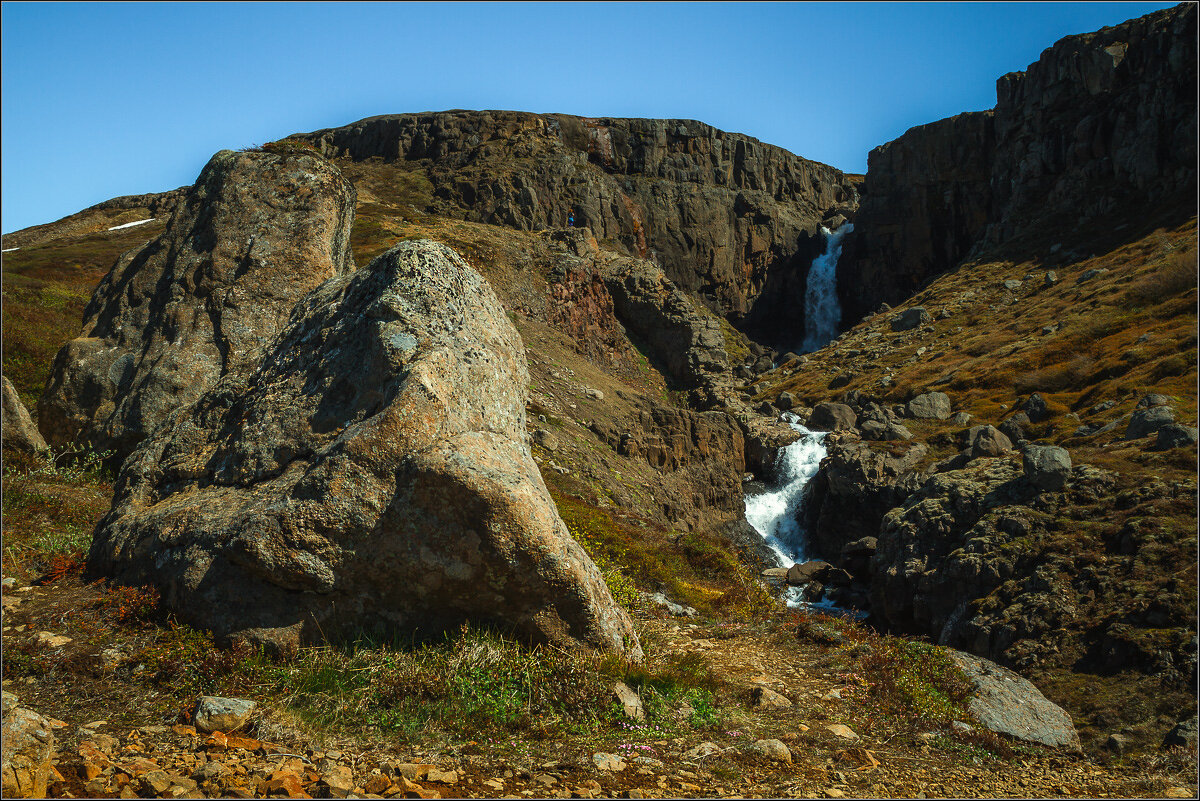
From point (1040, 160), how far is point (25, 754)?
329ft

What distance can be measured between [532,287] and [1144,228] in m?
58.3

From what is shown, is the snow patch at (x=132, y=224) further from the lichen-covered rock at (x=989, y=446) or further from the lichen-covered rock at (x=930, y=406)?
the lichen-covered rock at (x=989, y=446)

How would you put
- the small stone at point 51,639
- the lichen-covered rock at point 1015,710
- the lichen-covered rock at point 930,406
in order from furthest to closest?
the lichen-covered rock at point 930,406
the lichen-covered rock at point 1015,710
the small stone at point 51,639

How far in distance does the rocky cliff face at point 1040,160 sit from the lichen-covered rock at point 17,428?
8021 centimetres

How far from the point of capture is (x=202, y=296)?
14.9m

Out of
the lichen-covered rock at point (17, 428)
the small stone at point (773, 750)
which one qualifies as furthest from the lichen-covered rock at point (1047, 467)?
the lichen-covered rock at point (17, 428)

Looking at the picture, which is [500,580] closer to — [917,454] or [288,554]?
[288,554]

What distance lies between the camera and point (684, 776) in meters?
5.69

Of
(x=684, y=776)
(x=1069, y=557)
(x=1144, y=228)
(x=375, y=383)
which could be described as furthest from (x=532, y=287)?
(x=1144, y=228)

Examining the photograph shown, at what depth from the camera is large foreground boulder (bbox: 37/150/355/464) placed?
13781 mm

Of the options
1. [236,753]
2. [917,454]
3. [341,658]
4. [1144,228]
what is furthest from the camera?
[1144,228]

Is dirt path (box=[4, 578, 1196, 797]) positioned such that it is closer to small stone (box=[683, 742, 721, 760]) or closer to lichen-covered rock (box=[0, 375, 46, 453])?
small stone (box=[683, 742, 721, 760])

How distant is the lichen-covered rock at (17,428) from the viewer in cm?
1321

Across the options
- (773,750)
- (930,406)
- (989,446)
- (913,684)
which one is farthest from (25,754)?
(930,406)
